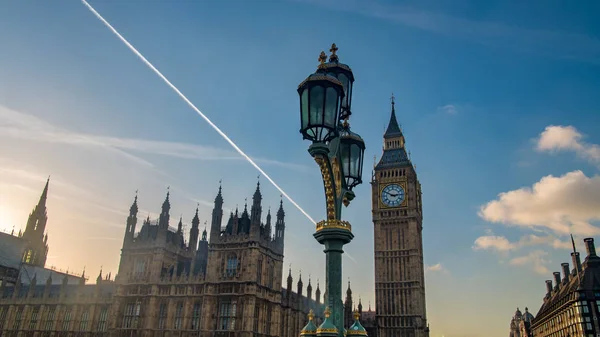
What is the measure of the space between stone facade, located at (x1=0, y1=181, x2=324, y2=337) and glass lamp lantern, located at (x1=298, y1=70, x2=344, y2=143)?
40.0 meters

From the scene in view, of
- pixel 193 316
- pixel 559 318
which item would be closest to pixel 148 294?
pixel 193 316

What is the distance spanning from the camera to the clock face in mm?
74438

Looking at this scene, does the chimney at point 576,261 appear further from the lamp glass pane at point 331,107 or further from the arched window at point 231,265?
the lamp glass pane at point 331,107

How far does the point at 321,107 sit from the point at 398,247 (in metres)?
64.7

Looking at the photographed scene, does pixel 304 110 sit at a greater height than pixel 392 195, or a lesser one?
lesser

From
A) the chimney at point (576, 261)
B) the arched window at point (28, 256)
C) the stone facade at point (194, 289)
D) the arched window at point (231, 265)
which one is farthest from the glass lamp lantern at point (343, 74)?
the arched window at point (28, 256)

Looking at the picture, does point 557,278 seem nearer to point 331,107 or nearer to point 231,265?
point 231,265

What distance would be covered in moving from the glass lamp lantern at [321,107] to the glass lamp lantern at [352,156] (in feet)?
5.66

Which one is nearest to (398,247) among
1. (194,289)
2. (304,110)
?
(194,289)

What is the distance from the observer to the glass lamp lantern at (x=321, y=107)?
408 inches

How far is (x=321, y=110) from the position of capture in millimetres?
10391

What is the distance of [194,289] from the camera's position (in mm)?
50906

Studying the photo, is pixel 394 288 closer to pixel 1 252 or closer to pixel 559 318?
pixel 559 318

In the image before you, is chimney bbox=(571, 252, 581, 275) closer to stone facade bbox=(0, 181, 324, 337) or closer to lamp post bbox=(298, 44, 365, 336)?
stone facade bbox=(0, 181, 324, 337)
